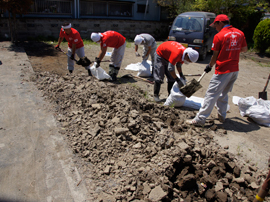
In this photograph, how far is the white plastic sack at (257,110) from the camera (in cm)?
438

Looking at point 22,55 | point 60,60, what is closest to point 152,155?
point 60,60

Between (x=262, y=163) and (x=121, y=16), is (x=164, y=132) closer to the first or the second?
(x=262, y=163)

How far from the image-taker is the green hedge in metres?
10.7

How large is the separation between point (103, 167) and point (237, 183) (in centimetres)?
188

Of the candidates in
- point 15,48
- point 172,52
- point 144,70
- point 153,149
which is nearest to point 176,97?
point 172,52

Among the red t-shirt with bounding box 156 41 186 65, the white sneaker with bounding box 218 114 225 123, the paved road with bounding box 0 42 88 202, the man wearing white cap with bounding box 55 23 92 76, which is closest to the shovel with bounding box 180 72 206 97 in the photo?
the red t-shirt with bounding box 156 41 186 65

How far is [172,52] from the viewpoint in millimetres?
4430

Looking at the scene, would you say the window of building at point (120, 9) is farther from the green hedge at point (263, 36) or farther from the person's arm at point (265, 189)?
the person's arm at point (265, 189)

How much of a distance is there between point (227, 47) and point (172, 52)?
1.12 metres

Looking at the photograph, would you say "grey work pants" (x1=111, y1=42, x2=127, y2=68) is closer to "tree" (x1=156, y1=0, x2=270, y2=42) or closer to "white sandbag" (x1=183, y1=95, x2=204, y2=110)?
"white sandbag" (x1=183, y1=95, x2=204, y2=110)

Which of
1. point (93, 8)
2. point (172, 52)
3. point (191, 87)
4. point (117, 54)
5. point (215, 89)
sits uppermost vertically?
point (93, 8)

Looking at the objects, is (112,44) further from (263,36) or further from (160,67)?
(263,36)

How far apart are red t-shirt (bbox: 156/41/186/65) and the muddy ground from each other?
3.43 feet

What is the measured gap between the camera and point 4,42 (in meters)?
10.5
